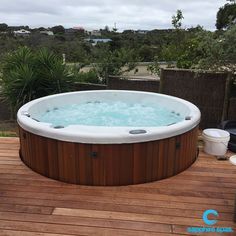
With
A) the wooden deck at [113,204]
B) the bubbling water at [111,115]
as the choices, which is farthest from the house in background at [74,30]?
the wooden deck at [113,204]

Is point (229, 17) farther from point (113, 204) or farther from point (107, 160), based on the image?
point (113, 204)

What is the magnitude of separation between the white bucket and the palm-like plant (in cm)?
275

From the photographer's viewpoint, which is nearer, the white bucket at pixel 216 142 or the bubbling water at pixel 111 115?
the white bucket at pixel 216 142

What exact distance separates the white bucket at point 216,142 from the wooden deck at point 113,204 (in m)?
0.39

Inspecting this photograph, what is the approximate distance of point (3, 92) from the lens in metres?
4.71

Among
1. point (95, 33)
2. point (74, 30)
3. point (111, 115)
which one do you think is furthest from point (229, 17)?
point (74, 30)

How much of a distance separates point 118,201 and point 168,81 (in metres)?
2.79

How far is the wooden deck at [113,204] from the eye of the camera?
2.00 m

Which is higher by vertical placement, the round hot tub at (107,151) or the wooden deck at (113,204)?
the round hot tub at (107,151)

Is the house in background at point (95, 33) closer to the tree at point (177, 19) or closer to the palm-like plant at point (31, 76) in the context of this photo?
the tree at point (177, 19)

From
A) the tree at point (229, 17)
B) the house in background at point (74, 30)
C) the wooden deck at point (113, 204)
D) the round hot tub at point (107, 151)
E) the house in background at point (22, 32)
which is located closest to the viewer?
the wooden deck at point (113, 204)

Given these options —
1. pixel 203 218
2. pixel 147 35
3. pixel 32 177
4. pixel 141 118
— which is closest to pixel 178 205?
pixel 203 218

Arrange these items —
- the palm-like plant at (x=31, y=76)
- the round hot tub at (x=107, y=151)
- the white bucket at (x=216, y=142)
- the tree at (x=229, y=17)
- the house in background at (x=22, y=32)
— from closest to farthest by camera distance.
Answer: the round hot tub at (x=107, y=151)
the white bucket at (x=216, y=142)
the tree at (x=229, y=17)
the palm-like plant at (x=31, y=76)
the house in background at (x=22, y=32)

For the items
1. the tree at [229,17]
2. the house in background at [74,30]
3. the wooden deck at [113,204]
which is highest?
the house in background at [74,30]
